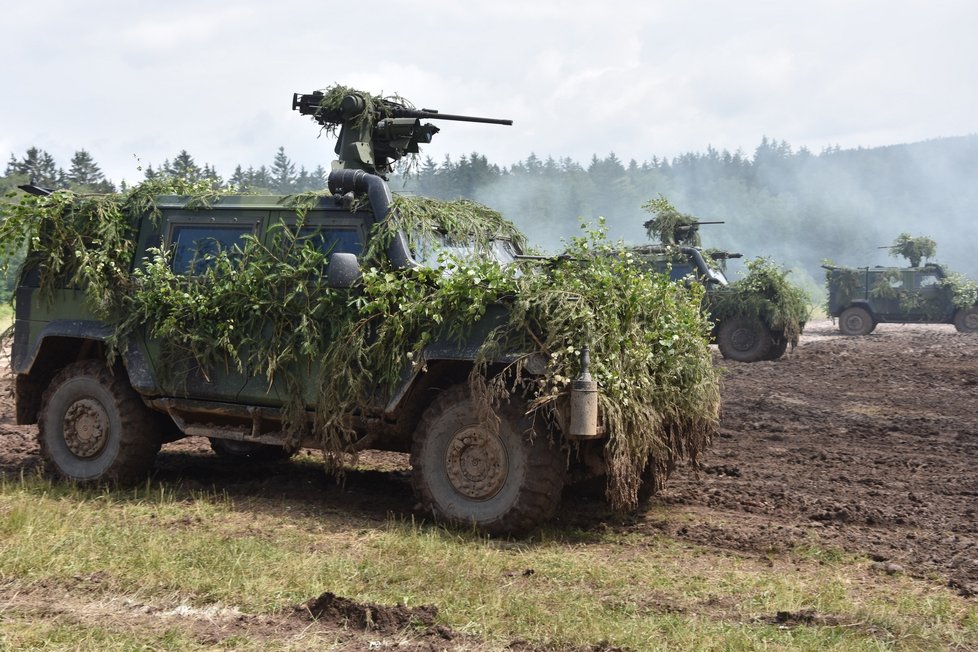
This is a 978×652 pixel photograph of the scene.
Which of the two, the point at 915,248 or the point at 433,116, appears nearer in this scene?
the point at 433,116

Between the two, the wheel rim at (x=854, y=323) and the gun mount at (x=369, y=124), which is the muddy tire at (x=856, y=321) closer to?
the wheel rim at (x=854, y=323)

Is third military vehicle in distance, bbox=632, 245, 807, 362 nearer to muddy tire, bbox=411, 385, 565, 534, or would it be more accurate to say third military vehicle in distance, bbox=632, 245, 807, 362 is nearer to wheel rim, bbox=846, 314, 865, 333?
wheel rim, bbox=846, 314, 865, 333

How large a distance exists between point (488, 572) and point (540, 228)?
42.5 m

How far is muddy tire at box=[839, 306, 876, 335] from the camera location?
2609 centimetres

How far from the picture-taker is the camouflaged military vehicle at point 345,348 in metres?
6.06

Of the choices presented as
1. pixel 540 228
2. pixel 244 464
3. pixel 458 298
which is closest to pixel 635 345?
pixel 458 298

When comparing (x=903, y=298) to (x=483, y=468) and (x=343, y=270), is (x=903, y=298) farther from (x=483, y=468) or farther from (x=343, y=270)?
(x=343, y=270)

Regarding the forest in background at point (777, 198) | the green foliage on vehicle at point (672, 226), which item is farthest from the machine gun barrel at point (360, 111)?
the forest in background at point (777, 198)

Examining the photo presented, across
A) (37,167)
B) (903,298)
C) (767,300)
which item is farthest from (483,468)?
(37,167)

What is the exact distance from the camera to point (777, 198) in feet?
207

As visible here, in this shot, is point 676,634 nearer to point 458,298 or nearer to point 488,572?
point 488,572

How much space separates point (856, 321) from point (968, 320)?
259cm

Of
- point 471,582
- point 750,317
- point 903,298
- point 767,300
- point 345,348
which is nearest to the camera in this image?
point 471,582

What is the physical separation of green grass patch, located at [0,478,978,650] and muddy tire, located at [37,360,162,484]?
0.80 meters
